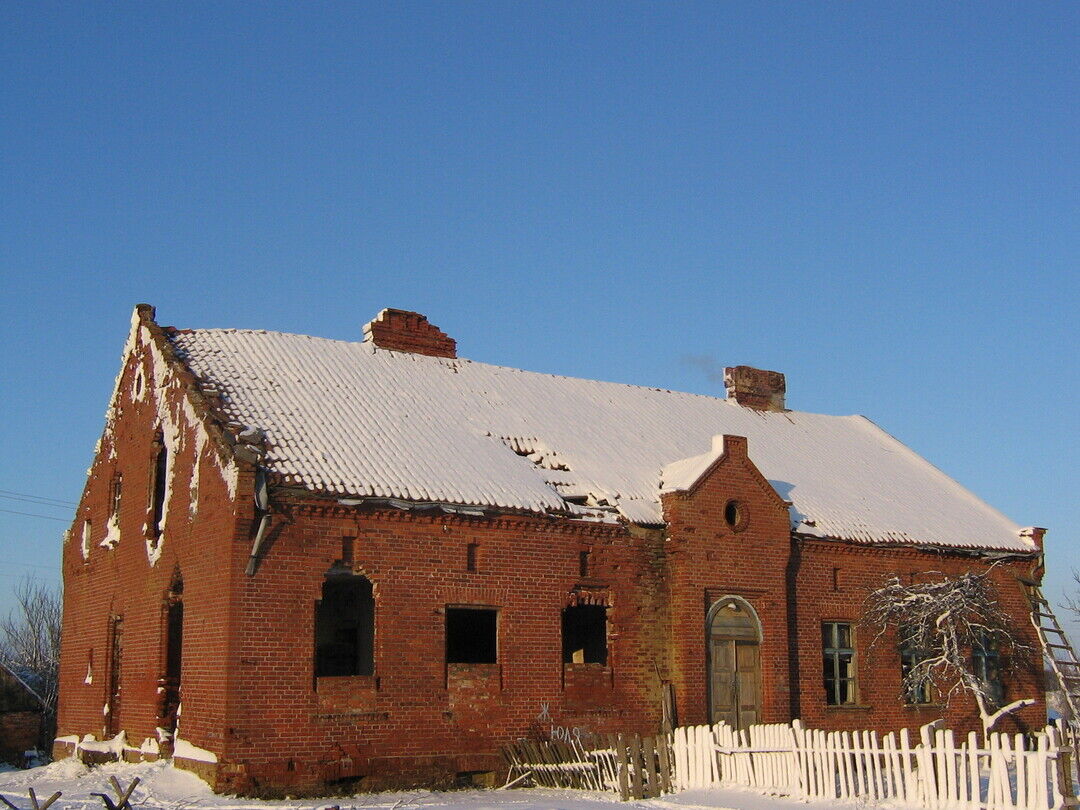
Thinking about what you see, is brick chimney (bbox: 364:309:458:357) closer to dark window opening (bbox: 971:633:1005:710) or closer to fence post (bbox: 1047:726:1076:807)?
dark window opening (bbox: 971:633:1005:710)

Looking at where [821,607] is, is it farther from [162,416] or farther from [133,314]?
[133,314]

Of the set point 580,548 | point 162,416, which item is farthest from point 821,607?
point 162,416

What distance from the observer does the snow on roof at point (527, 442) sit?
1948cm

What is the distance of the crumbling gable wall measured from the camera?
58.1 ft

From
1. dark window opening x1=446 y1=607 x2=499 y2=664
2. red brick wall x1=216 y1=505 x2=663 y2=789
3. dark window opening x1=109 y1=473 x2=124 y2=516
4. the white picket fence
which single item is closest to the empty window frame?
red brick wall x1=216 y1=505 x2=663 y2=789

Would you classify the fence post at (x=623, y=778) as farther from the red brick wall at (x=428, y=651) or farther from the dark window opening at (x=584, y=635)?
the dark window opening at (x=584, y=635)

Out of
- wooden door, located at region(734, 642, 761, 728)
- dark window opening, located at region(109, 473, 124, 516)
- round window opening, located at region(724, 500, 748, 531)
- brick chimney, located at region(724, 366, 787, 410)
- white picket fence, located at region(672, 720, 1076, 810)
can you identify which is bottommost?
white picket fence, located at region(672, 720, 1076, 810)

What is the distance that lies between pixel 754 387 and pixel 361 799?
16.2m

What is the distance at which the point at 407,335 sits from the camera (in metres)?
25.0

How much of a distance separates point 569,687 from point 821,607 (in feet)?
19.5

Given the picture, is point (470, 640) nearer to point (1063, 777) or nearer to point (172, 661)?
point (172, 661)

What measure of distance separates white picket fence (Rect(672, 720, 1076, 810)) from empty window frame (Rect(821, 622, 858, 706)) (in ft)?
14.7

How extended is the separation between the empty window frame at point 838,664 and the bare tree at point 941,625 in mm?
618

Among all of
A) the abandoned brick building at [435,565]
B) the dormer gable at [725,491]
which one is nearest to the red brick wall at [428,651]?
the abandoned brick building at [435,565]
